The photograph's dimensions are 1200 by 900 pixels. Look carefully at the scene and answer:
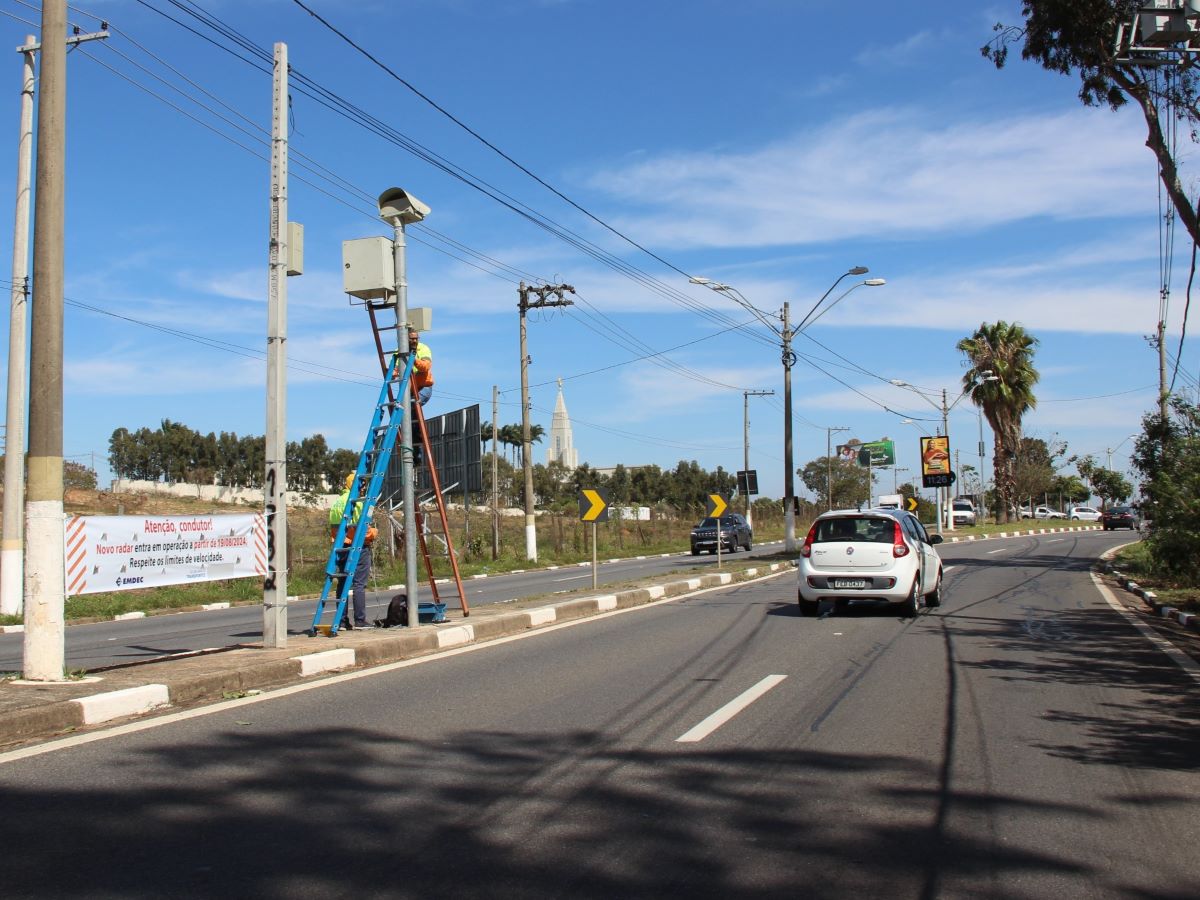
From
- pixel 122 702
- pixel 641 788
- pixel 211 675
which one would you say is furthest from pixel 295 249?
pixel 641 788

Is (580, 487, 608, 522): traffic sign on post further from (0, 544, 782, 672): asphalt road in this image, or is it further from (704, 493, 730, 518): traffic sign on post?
(704, 493, 730, 518): traffic sign on post

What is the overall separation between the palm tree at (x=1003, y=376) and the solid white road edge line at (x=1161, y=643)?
3860cm

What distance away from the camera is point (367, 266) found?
11.0 m

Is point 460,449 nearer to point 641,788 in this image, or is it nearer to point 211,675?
point 211,675

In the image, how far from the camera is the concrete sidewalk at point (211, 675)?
6578 millimetres

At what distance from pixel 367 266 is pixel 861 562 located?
775 cm

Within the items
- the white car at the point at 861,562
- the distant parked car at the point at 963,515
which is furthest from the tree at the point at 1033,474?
the white car at the point at 861,562

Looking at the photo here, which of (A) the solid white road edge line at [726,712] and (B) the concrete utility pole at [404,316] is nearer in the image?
(A) the solid white road edge line at [726,712]

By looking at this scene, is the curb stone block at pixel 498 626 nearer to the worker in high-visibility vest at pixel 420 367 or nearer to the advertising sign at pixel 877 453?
the worker in high-visibility vest at pixel 420 367

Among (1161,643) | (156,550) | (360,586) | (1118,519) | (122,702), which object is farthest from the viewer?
(1118,519)

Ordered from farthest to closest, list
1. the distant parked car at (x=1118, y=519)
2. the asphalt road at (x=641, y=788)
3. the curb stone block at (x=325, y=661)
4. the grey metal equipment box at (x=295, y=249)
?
the distant parked car at (x=1118, y=519) → the grey metal equipment box at (x=295, y=249) → the curb stone block at (x=325, y=661) → the asphalt road at (x=641, y=788)

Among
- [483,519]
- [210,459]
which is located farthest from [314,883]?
[210,459]

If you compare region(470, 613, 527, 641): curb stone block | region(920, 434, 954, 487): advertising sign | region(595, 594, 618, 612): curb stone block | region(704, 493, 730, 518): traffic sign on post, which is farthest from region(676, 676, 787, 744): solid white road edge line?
region(920, 434, 954, 487): advertising sign

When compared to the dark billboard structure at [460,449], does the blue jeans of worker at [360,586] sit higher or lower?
lower
